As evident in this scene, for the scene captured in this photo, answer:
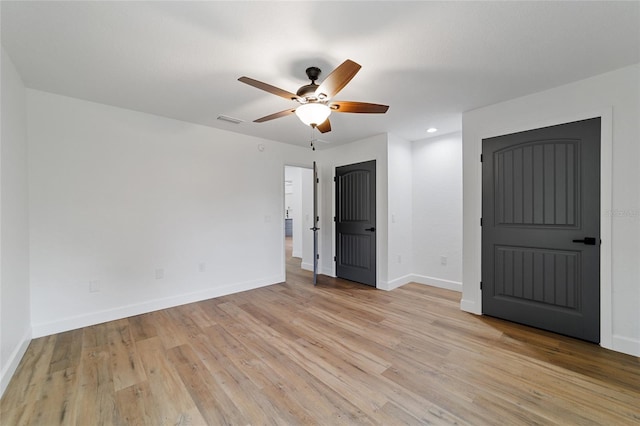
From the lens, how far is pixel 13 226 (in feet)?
7.02

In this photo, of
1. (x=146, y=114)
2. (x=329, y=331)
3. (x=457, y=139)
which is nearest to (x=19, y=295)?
(x=146, y=114)

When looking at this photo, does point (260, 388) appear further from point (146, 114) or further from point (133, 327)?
point (146, 114)

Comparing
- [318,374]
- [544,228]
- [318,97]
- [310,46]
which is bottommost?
[318,374]

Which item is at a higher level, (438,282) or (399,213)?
(399,213)

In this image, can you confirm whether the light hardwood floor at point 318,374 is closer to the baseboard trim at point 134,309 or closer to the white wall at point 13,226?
the baseboard trim at point 134,309

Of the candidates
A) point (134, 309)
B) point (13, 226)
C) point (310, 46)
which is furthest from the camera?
point (134, 309)

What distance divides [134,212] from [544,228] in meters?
4.54

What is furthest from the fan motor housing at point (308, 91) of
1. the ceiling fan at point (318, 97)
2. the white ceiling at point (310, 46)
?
the white ceiling at point (310, 46)

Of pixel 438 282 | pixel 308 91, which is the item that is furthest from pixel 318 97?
pixel 438 282

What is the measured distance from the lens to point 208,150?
375 cm

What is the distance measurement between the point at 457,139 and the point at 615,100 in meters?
1.81

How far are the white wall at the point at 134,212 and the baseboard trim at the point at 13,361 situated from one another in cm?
22

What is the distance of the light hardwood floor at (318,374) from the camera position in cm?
161

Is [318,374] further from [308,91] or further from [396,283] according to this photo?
[396,283]
